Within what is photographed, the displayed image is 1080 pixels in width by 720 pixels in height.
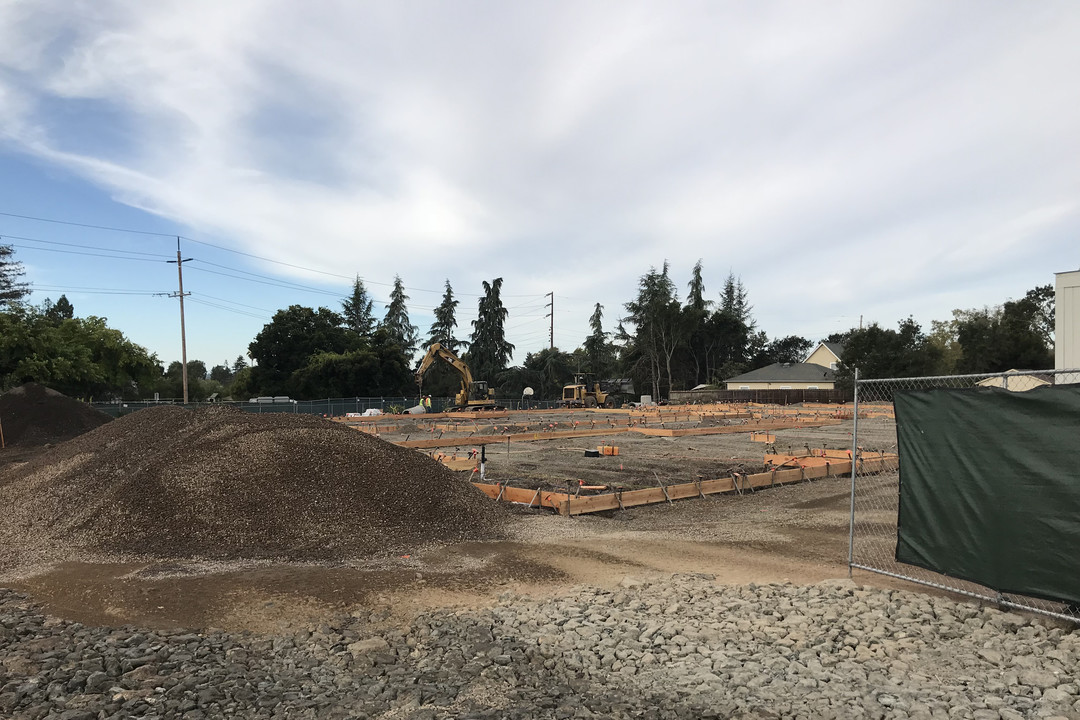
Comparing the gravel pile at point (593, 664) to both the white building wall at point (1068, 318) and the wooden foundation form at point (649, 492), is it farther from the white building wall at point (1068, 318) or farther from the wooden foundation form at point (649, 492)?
the white building wall at point (1068, 318)

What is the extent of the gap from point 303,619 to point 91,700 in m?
1.85

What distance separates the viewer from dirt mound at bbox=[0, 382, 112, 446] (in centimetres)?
2153

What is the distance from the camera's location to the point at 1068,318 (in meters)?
21.2

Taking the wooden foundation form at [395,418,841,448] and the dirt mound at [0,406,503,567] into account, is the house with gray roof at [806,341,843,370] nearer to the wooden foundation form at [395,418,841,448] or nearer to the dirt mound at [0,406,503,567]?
the wooden foundation form at [395,418,841,448]

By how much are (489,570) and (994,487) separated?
5.36m

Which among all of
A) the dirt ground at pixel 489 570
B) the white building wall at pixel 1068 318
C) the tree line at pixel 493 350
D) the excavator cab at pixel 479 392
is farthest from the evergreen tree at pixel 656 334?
the dirt ground at pixel 489 570

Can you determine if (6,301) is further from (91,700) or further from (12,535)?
(91,700)

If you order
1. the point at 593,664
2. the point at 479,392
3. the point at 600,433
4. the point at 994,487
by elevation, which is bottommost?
the point at 600,433

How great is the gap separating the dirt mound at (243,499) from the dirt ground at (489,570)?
599 mm

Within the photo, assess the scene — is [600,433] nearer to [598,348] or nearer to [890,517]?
[890,517]

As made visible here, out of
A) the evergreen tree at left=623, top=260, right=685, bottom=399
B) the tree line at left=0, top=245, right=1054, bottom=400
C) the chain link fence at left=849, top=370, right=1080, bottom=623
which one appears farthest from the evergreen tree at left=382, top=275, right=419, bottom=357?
the chain link fence at left=849, top=370, right=1080, bottom=623

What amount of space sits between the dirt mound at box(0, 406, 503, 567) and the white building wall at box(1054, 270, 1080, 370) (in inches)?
888

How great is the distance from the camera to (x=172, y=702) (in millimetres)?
4180

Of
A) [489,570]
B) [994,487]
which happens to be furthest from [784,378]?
[994,487]
